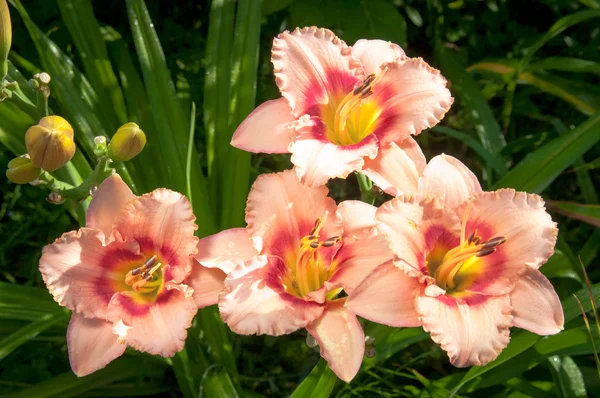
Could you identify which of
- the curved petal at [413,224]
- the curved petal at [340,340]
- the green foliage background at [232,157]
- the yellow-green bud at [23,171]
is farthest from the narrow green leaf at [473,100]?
the yellow-green bud at [23,171]

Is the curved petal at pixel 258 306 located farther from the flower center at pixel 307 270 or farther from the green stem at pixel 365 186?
the green stem at pixel 365 186

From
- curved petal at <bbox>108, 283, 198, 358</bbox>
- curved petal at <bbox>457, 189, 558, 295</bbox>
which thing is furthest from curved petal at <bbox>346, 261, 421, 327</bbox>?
curved petal at <bbox>108, 283, 198, 358</bbox>

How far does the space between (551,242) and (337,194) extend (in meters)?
0.85

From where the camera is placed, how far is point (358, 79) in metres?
0.97

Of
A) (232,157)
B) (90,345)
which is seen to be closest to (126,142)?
(90,345)

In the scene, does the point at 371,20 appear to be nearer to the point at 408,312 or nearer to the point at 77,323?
the point at 408,312

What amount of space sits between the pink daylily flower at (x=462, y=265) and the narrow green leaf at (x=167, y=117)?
51 centimetres

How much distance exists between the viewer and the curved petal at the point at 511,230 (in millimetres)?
861

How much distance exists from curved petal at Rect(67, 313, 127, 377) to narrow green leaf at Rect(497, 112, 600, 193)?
2.76 ft

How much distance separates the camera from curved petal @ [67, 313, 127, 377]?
858 millimetres

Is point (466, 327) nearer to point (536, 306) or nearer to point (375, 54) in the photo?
point (536, 306)

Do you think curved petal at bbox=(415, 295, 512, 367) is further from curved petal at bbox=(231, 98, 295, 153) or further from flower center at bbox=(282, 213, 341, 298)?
curved petal at bbox=(231, 98, 295, 153)

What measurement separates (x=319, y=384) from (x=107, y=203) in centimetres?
46

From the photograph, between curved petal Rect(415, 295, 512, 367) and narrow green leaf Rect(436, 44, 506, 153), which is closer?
curved petal Rect(415, 295, 512, 367)
